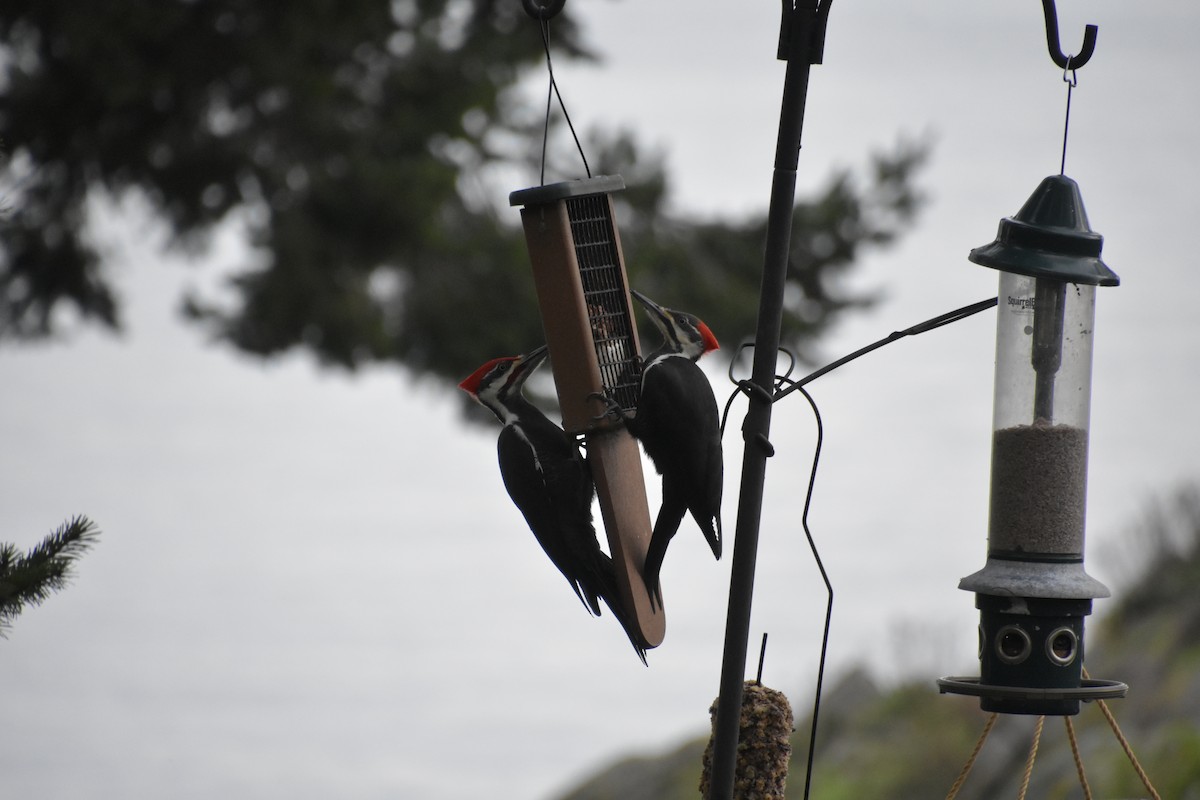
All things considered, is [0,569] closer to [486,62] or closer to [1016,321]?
[1016,321]

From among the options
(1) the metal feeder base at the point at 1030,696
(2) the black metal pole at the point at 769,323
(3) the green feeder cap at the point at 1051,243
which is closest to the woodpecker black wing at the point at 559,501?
(2) the black metal pole at the point at 769,323

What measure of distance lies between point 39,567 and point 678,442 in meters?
1.01

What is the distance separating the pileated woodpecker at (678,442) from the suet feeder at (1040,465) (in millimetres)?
485

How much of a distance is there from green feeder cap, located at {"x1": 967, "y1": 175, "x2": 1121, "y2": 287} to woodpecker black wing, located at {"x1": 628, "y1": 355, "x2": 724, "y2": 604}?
0.52 metres

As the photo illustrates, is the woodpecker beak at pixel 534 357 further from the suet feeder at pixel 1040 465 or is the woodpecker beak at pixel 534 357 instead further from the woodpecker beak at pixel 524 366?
the suet feeder at pixel 1040 465

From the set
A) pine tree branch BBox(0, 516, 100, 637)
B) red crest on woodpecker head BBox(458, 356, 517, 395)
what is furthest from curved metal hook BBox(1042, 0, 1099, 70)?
pine tree branch BBox(0, 516, 100, 637)

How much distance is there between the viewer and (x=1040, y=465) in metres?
2.27

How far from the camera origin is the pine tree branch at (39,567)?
180cm

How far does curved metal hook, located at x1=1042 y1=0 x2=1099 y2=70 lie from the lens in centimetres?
200

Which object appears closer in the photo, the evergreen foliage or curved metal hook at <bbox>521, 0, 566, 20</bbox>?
curved metal hook at <bbox>521, 0, 566, 20</bbox>

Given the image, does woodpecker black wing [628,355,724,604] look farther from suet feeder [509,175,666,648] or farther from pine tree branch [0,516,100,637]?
pine tree branch [0,516,100,637]

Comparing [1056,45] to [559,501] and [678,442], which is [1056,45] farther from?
[559,501]

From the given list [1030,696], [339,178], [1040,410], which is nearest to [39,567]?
[1030,696]

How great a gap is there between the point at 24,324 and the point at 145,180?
1.31 m
